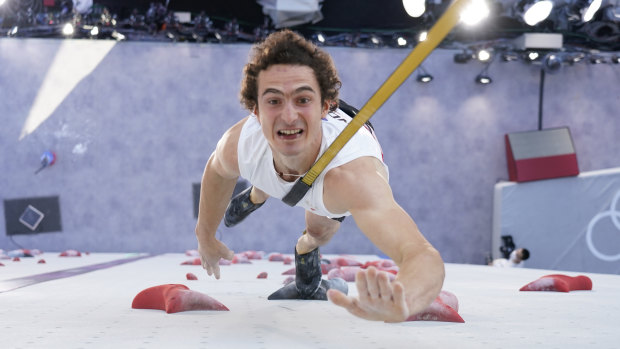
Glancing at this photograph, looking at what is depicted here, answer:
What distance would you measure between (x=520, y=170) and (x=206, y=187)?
641 centimetres

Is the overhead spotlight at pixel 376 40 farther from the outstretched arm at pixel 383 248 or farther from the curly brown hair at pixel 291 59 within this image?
the outstretched arm at pixel 383 248

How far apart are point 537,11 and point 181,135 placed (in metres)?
4.71

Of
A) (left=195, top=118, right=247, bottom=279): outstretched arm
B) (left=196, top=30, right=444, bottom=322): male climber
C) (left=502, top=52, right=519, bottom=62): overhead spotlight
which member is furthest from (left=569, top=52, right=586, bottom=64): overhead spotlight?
(left=195, top=118, right=247, bottom=279): outstretched arm

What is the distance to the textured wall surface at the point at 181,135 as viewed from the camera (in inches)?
319

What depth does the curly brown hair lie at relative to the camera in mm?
2070

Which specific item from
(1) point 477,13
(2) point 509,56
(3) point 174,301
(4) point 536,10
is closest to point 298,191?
(3) point 174,301

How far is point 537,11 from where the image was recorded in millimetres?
7254

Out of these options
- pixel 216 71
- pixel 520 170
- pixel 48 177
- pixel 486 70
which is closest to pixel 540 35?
pixel 486 70

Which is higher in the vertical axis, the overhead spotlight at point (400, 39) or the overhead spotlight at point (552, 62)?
the overhead spotlight at point (400, 39)

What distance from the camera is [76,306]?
2.20 m

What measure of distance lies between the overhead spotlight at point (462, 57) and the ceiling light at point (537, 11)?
1.01 m

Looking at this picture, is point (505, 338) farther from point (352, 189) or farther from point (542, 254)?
point (542, 254)

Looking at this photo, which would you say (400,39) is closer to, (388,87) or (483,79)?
(483,79)

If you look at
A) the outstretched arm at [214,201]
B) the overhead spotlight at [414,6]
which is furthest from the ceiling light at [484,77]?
A: the outstretched arm at [214,201]
